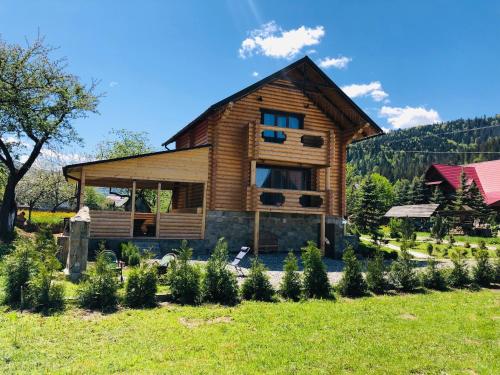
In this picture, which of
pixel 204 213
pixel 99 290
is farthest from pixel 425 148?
pixel 99 290

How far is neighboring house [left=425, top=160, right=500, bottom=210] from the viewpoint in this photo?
5091 centimetres

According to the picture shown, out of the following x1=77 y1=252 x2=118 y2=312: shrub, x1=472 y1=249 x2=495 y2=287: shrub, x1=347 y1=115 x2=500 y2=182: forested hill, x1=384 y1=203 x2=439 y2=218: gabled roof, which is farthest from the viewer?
x1=347 y1=115 x2=500 y2=182: forested hill

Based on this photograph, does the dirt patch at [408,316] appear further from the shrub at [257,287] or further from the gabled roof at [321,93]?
the gabled roof at [321,93]

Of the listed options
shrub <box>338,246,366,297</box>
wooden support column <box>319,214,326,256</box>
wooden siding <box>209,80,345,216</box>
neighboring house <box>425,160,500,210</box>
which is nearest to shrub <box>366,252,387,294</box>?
shrub <box>338,246,366,297</box>

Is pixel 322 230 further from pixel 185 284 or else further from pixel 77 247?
pixel 77 247

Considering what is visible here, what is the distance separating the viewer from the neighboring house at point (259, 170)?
16391mm

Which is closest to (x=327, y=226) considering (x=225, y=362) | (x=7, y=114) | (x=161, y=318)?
(x=161, y=318)

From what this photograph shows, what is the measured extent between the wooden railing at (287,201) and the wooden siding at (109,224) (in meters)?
5.17

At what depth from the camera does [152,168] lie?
16.1 metres

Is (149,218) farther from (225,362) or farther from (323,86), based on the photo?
(225,362)

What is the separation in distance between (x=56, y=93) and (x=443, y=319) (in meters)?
21.8

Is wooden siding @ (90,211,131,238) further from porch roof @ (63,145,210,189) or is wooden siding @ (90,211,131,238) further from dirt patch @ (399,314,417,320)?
dirt patch @ (399,314,417,320)

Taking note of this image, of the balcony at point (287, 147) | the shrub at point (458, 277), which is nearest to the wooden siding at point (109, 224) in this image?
the balcony at point (287, 147)

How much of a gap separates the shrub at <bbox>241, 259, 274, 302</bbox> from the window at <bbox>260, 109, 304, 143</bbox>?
10900 mm
